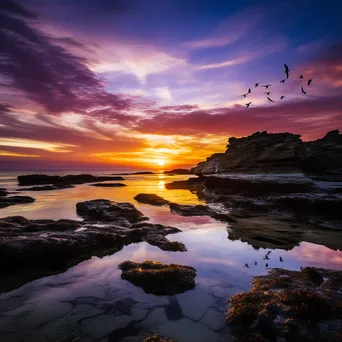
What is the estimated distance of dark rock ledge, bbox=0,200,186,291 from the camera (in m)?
6.77

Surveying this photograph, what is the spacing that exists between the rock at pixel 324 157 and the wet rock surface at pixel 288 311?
78.5ft

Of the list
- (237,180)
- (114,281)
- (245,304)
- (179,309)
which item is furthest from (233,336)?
(237,180)

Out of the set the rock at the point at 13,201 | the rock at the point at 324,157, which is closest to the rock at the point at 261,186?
the rock at the point at 324,157

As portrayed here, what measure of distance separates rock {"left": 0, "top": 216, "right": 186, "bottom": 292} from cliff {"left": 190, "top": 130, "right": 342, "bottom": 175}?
21330 mm

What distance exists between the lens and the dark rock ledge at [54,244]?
267 inches

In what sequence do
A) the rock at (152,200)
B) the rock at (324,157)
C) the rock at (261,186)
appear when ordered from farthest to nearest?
the rock at (324,157) < the rock at (152,200) < the rock at (261,186)

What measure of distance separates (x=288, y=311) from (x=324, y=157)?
104ft

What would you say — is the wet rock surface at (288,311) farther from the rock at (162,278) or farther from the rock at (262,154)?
the rock at (262,154)

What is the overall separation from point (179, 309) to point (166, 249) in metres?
3.88

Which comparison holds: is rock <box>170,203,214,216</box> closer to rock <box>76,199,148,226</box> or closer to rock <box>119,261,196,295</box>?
rock <box>76,199,148,226</box>

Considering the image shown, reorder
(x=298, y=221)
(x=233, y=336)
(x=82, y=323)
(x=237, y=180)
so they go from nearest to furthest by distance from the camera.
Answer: (x=233, y=336) → (x=82, y=323) → (x=298, y=221) → (x=237, y=180)

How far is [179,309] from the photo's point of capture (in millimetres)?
5020

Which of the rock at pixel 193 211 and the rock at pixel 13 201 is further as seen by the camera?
the rock at pixel 13 201

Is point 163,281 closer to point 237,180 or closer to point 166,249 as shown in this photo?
point 166,249
